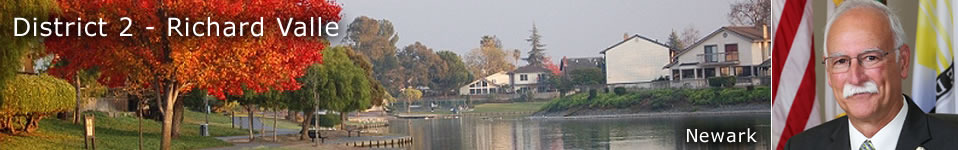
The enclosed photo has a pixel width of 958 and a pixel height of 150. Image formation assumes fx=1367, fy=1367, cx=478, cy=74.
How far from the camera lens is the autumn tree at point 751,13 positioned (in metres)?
30.9

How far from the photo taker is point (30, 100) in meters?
14.1

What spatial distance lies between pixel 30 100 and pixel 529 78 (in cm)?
2927

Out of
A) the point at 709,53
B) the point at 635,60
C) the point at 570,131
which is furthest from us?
the point at 635,60

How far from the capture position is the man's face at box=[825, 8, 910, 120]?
3.68ft

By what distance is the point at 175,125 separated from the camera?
18547 millimetres

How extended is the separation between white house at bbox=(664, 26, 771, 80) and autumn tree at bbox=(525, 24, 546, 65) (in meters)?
5.49

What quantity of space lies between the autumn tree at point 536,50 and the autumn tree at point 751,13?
20.3 ft

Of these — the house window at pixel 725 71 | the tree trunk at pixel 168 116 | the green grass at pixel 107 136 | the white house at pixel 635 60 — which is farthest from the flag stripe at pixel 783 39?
the white house at pixel 635 60

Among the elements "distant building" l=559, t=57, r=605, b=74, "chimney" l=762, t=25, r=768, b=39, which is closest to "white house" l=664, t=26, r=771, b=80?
"chimney" l=762, t=25, r=768, b=39

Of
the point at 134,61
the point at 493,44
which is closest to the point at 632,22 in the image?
the point at 493,44

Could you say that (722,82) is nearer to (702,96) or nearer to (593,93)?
(702,96)

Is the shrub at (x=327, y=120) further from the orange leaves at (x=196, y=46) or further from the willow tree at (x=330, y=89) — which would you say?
the orange leaves at (x=196, y=46)

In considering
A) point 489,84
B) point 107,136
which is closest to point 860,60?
point 107,136

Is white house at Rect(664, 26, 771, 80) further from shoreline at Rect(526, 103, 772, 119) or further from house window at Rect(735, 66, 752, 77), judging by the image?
shoreline at Rect(526, 103, 772, 119)
